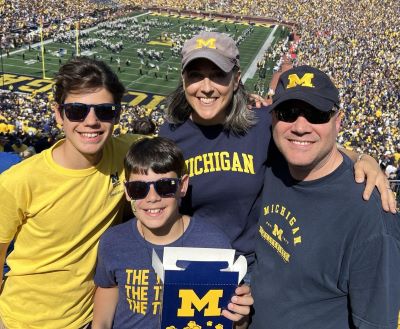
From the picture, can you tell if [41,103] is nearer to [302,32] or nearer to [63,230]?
[63,230]

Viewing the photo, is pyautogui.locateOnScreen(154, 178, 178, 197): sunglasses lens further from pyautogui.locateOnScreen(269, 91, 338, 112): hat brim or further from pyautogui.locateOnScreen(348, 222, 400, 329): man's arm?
pyautogui.locateOnScreen(348, 222, 400, 329): man's arm

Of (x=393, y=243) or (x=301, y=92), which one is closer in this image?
(x=393, y=243)

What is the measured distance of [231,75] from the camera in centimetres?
244

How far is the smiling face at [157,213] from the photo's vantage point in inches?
83.8

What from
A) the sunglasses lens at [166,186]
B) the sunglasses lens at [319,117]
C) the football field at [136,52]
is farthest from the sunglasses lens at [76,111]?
the football field at [136,52]

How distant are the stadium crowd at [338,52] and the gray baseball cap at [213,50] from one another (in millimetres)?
8869

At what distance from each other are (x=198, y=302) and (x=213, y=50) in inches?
50.3

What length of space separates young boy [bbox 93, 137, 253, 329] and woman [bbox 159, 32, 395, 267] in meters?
0.21

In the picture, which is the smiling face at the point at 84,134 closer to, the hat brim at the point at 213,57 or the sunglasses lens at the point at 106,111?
the sunglasses lens at the point at 106,111

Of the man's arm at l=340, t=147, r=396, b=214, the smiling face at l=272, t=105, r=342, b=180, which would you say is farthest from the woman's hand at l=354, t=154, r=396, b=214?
the smiling face at l=272, t=105, r=342, b=180

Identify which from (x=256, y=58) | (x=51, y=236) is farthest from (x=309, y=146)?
(x=256, y=58)

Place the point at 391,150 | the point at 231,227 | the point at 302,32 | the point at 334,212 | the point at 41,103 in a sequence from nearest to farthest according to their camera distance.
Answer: the point at 334,212
the point at 231,227
the point at 391,150
the point at 41,103
the point at 302,32

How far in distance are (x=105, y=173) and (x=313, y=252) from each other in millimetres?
1197

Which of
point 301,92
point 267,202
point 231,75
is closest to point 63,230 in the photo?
point 267,202
